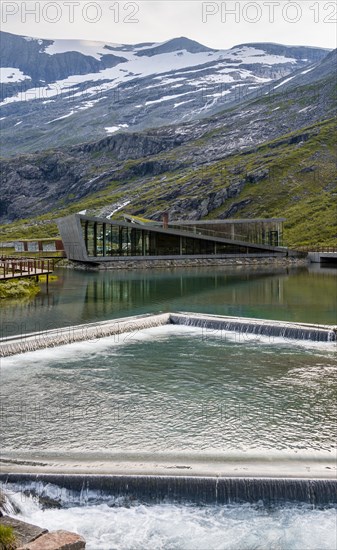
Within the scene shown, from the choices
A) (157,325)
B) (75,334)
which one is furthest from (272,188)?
(75,334)

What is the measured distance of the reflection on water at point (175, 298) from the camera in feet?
117

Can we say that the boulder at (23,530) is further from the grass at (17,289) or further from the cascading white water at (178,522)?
the grass at (17,289)

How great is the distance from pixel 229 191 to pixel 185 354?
441 ft

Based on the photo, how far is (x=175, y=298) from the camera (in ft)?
147

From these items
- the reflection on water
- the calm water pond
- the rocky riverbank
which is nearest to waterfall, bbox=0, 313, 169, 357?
the calm water pond

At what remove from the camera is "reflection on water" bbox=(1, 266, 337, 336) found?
117 feet

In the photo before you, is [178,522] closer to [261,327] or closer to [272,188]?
[261,327]

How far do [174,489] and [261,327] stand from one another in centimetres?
1762

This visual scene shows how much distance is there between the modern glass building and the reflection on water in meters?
14.7

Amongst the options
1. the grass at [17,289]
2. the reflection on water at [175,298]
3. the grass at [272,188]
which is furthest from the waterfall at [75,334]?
the grass at [272,188]

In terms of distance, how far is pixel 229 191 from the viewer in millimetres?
157250

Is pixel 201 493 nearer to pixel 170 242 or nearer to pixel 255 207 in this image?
pixel 170 242

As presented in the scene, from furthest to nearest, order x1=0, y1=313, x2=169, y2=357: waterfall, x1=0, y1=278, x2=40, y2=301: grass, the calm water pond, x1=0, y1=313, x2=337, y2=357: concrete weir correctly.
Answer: x1=0, y1=278, x2=40, y2=301: grass
x1=0, y1=313, x2=337, y2=357: concrete weir
x1=0, y1=313, x2=169, y2=357: waterfall
the calm water pond

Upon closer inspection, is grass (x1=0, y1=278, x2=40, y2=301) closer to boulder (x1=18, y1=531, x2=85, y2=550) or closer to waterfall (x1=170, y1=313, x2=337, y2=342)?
waterfall (x1=170, y1=313, x2=337, y2=342)
